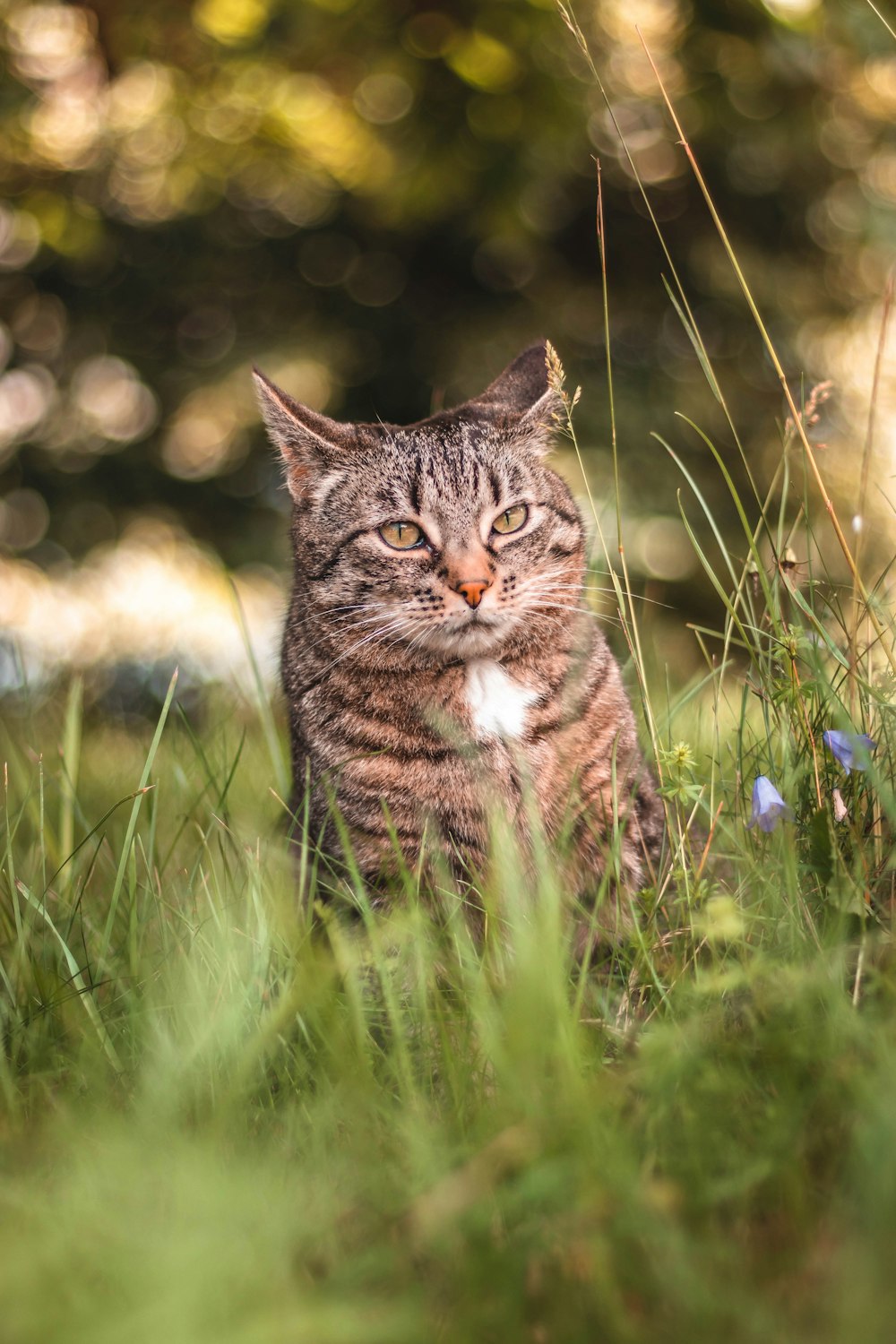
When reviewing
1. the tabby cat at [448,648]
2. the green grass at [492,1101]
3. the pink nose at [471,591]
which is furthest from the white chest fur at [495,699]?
the green grass at [492,1101]

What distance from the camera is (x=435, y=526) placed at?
8.68 feet

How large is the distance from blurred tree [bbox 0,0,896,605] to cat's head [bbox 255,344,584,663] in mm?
2005

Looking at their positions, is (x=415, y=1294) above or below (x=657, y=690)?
below

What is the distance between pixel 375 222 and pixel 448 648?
3794mm

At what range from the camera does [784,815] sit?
1848 mm

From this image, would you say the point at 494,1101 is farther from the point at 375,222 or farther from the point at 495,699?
the point at 375,222

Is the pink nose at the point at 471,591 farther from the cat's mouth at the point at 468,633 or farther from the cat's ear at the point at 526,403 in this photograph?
the cat's ear at the point at 526,403

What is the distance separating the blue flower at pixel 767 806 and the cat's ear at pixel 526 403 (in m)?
1.05

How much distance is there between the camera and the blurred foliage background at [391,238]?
453 cm

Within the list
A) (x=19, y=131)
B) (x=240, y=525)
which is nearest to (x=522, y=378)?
(x=19, y=131)

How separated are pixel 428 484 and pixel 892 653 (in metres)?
1.13

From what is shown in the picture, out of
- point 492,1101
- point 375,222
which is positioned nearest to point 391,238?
point 375,222

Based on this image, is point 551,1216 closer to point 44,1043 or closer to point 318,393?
point 44,1043

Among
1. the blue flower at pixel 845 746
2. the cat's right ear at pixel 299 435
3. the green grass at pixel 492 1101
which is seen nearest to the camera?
the green grass at pixel 492 1101
